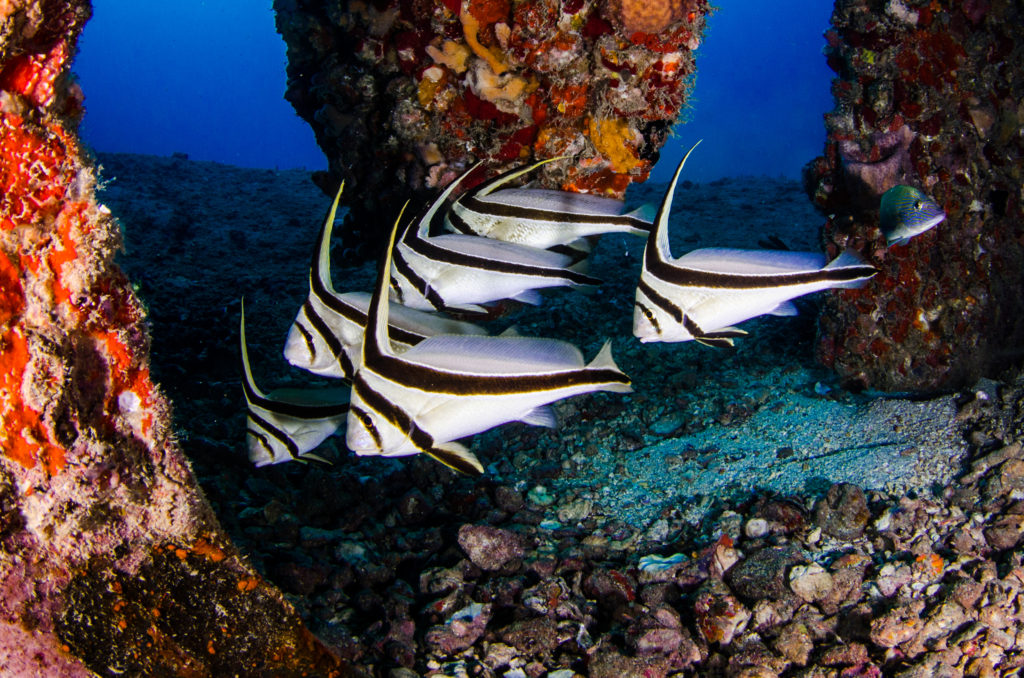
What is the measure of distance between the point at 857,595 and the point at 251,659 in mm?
2795

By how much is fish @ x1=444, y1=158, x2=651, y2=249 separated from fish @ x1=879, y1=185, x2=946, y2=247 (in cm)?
175

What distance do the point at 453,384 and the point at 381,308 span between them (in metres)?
0.37

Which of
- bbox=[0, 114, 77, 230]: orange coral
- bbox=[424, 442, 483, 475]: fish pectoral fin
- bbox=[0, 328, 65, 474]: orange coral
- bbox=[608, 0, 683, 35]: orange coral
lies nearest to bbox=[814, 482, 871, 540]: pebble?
bbox=[424, 442, 483, 475]: fish pectoral fin

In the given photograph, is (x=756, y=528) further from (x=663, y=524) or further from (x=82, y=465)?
(x=82, y=465)

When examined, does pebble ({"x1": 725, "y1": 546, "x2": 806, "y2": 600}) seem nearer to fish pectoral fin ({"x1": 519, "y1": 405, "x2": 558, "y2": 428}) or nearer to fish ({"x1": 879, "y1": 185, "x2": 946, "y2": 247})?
fish pectoral fin ({"x1": 519, "y1": 405, "x2": 558, "y2": 428})

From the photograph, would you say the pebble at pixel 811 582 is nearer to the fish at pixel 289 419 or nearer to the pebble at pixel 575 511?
the pebble at pixel 575 511

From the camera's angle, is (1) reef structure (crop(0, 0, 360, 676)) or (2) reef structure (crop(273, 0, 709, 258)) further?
(2) reef structure (crop(273, 0, 709, 258))

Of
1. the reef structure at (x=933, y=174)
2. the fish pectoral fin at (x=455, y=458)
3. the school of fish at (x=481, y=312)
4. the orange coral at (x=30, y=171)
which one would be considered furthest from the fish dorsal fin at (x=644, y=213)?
the orange coral at (x=30, y=171)

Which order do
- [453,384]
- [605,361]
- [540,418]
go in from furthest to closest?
[540,418] → [605,361] → [453,384]

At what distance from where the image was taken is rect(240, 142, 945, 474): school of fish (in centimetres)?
214

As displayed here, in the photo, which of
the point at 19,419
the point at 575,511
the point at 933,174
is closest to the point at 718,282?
the point at 575,511

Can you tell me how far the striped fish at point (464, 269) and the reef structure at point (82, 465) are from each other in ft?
4.50

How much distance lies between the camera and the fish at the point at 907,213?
3.59 m

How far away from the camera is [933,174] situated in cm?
464
